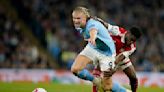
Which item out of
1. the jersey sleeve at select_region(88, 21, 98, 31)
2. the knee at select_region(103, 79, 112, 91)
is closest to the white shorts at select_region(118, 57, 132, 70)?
the knee at select_region(103, 79, 112, 91)

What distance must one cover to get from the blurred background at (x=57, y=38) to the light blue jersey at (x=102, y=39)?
1133cm

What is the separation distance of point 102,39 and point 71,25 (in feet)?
50.0

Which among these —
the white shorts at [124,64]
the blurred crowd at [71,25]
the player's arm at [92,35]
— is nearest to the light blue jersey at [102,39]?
the player's arm at [92,35]

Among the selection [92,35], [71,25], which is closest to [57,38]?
[71,25]

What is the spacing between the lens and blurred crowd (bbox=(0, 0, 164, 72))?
86.5 ft

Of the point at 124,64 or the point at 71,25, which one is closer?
the point at 124,64

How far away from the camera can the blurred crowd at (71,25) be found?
26359 millimetres

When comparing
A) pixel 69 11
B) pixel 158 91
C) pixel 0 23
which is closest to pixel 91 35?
pixel 158 91

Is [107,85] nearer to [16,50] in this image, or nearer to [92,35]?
[92,35]

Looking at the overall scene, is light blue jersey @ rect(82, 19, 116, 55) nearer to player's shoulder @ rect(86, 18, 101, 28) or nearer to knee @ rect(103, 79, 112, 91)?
player's shoulder @ rect(86, 18, 101, 28)

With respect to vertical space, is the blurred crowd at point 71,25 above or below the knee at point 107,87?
above

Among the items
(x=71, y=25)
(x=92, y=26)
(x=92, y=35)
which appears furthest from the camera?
(x=71, y=25)

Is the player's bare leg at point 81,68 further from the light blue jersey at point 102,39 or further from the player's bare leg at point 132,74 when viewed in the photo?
the player's bare leg at point 132,74

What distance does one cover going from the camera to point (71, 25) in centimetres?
2803
